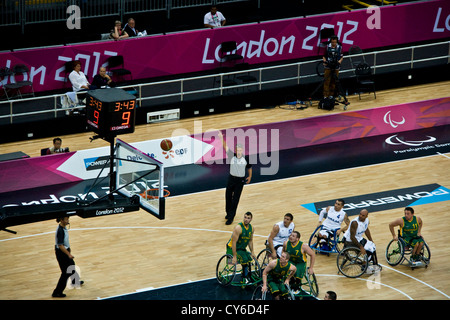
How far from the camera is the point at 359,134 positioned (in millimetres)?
24531

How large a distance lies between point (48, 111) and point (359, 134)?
8.88 m

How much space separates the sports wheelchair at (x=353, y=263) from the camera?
55.6 ft

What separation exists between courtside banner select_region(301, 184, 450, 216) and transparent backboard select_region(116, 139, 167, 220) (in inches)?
244

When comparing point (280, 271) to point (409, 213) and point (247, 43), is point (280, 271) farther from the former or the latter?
point (247, 43)

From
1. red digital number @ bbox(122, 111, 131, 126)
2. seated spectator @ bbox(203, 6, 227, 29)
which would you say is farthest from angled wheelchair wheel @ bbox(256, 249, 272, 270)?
seated spectator @ bbox(203, 6, 227, 29)

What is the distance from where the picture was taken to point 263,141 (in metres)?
23.1

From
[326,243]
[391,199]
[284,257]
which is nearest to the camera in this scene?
[284,257]

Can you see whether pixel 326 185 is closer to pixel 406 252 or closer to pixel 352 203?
pixel 352 203

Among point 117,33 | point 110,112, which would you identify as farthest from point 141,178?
point 117,33

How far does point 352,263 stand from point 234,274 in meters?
2.46

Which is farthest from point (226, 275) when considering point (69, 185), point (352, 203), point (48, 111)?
point (48, 111)

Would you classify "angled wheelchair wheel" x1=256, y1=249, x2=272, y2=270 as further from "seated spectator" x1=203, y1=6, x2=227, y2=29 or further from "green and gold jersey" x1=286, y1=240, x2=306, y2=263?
"seated spectator" x1=203, y1=6, x2=227, y2=29

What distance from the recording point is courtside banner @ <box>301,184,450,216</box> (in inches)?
790

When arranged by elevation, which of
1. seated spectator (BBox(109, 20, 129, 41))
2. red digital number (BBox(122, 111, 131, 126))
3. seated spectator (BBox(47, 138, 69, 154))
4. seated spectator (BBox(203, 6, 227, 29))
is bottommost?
seated spectator (BBox(47, 138, 69, 154))
